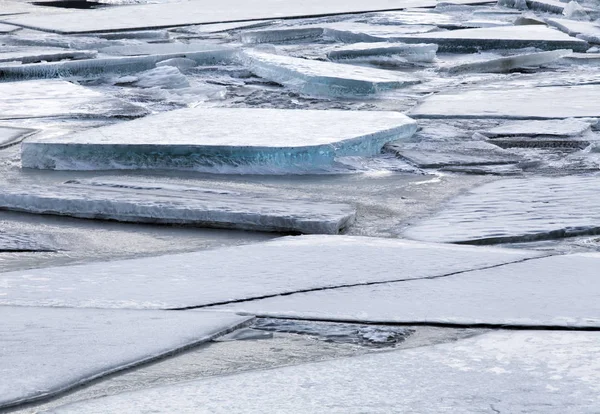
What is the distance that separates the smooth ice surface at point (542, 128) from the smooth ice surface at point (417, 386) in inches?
59.8

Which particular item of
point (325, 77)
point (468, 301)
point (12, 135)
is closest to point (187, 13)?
point (325, 77)

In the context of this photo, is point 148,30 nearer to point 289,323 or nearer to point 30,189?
point 30,189

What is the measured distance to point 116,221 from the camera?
1918 mm

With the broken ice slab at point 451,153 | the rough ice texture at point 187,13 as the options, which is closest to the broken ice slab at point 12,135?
the broken ice slab at point 451,153

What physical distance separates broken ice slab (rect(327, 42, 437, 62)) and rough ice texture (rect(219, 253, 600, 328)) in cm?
279

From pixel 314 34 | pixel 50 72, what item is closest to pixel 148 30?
pixel 314 34

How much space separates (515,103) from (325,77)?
22.9 inches

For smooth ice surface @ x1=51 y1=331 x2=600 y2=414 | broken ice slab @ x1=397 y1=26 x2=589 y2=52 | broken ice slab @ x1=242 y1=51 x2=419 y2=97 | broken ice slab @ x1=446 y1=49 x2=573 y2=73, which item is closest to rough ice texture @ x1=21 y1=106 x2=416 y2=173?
broken ice slab @ x1=242 y1=51 x2=419 y2=97

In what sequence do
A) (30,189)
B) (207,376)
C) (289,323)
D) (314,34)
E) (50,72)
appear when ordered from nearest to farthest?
(207,376) < (289,323) < (30,189) < (50,72) < (314,34)

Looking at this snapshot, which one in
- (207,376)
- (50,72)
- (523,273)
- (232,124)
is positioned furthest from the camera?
(50,72)

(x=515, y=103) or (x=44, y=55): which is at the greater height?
(x=44, y=55)

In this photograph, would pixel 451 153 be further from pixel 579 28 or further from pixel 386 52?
pixel 579 28

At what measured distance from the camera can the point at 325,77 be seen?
11.1ft

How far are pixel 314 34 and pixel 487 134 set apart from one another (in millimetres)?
2556
